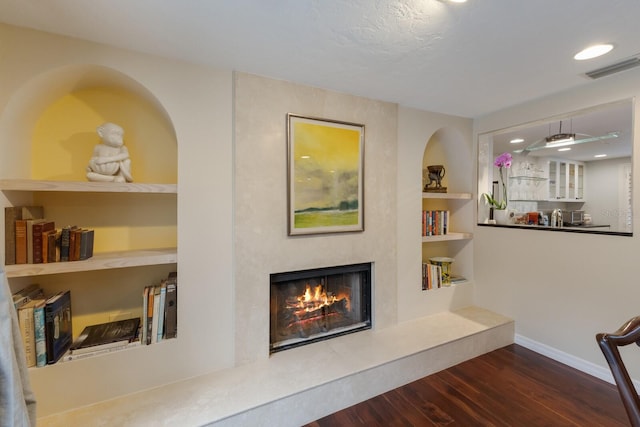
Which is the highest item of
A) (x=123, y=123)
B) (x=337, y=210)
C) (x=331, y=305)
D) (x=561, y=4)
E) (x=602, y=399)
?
(x=561, y=4)

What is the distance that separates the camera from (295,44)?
5.36ft

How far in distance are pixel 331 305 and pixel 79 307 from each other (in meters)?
1.86

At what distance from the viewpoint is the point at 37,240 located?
5.11 ft

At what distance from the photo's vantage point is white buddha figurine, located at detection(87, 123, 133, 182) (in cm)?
168

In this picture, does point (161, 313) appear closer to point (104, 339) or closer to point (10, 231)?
point (104, 339)

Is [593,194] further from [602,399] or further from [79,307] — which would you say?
[79,307]

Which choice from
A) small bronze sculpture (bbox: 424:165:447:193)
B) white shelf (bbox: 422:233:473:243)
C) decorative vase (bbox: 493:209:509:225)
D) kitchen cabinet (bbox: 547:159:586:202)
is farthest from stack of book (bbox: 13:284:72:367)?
kitchen cabinet (bbox: 547:159:586:202)

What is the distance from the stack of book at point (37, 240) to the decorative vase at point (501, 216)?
11.4 ft

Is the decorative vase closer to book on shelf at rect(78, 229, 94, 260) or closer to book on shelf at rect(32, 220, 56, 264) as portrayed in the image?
book on shelf at rect(78, 229, 94, 260)

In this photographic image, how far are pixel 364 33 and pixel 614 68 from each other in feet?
6.03

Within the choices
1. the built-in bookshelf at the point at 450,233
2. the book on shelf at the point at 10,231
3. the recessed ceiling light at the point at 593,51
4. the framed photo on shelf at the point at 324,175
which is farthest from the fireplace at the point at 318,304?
the recessed ceiling light at the point at 593,51

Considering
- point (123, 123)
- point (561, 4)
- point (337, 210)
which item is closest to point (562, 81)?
point (561, 4)

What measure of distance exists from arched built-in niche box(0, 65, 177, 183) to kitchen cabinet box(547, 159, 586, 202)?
3.13 m

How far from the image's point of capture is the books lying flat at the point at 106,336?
65.8 inches
